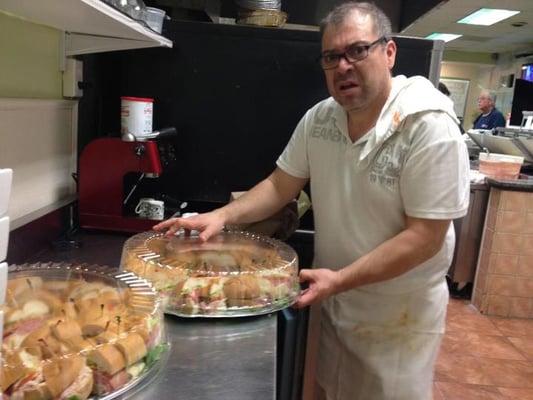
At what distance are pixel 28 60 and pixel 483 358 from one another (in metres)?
2.84

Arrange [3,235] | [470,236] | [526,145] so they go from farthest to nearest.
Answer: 1. [526,145]
2. [470,236]
3. [3,235]

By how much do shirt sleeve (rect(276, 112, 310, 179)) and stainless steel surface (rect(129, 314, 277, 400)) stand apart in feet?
1.99

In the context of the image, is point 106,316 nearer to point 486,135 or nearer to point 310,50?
point 310,50

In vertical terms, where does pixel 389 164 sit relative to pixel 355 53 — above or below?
below

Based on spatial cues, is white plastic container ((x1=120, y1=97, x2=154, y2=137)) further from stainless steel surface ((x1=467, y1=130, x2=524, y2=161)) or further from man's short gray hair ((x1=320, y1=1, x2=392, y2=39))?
stainless steel surface ((x1=467, y1=130, x2=524, y2=161))

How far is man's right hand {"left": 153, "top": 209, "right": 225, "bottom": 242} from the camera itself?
1.37m

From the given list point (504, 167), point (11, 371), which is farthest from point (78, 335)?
point (504, 167)

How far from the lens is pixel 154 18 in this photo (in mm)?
1681

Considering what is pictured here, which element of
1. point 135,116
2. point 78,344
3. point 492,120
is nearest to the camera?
point 78,344

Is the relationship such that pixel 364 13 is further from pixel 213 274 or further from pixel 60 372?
pixel 60 372

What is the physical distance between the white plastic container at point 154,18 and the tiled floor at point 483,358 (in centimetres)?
215

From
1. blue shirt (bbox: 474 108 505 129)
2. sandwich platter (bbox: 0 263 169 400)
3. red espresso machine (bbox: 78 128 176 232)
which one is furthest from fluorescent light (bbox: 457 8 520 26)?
sandwich platter (bbox: 0 263 169 400)

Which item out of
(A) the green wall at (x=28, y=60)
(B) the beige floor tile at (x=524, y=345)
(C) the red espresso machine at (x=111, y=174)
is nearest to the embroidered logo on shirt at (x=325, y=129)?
(C) the red espresso machine at (x=111, y=174)

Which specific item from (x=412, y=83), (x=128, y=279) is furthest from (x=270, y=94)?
(x=128, y=279)
